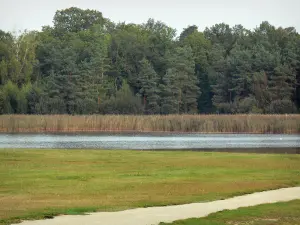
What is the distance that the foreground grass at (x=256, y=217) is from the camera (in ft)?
47.9

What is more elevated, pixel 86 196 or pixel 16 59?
pixel 16 59

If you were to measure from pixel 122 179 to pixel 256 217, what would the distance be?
7586mm

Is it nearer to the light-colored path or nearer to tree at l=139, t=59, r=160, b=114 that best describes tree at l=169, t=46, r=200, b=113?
tree at l=139, t=59, r=160, b=114

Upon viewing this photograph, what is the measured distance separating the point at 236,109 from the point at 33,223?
263 ft

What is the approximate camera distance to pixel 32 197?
59.1 feet

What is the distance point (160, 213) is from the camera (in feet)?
51.1

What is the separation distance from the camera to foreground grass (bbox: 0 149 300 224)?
17094 mm

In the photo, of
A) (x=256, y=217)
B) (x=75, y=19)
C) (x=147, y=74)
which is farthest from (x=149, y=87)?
(x=256, y=217)

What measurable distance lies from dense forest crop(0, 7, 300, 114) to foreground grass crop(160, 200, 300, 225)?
73.4 meters

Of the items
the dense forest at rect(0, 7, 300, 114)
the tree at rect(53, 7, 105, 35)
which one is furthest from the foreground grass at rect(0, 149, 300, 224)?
the tree at rect(53, 7, 105, 35)

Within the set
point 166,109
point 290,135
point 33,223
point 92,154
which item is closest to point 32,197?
point 33,223

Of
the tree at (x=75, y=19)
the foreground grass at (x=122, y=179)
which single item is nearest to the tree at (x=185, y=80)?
the tree at (x=75, y=19)

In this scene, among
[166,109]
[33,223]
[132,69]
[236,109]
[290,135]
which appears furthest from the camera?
[132,69]

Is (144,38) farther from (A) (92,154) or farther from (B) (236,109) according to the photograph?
(A) (92,154)
